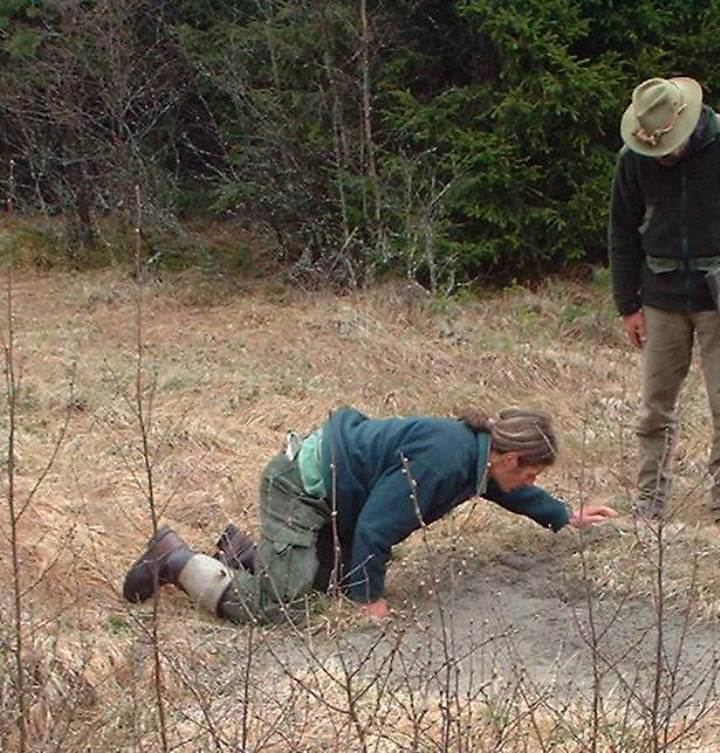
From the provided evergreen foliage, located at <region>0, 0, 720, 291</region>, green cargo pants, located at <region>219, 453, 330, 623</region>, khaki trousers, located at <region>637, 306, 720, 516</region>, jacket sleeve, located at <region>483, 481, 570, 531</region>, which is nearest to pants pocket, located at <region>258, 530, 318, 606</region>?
green cargo pants, located at <region>219, 453, 330, 623</region>

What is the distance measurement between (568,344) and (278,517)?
452cm

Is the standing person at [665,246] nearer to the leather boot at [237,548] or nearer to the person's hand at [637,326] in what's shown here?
the person's hand at [637,326]

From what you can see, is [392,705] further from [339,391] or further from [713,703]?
[339,391]

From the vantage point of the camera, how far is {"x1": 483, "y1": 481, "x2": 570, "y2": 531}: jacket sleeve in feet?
16.6

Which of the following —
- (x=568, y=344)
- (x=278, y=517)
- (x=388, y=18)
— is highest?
(x=388, y=18)

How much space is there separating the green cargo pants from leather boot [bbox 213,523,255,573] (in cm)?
17

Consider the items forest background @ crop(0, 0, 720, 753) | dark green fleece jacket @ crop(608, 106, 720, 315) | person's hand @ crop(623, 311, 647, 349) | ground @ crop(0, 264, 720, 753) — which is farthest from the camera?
person's hand @ crop(623, 311, 647, 349)

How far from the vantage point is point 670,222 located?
5.24m

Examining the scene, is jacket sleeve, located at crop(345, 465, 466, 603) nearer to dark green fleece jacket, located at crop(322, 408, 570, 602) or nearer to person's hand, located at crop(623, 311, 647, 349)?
dark green fleece jacket, located at crop(322, 408, 570, 602)

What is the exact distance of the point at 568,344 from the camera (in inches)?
356

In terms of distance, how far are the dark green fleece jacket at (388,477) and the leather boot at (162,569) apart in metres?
0.62

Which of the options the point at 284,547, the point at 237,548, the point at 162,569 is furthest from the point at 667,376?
the point at 162,569

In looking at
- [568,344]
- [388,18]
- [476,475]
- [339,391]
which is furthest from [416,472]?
[388,18]

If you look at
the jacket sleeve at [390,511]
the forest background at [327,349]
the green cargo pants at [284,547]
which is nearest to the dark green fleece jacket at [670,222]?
the forest background at [327,349]
